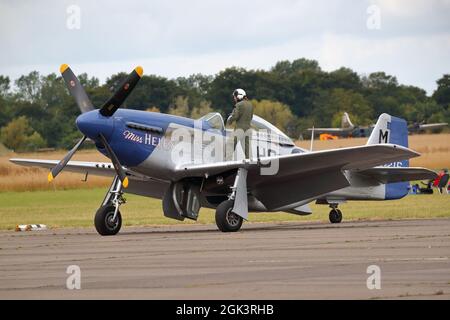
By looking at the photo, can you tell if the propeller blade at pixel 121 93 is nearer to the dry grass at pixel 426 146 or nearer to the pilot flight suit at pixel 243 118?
the pilot flight suit at pixel 243 118

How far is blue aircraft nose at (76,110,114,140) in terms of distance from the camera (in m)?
17.4

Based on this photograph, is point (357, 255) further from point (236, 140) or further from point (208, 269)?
point (236, 140)

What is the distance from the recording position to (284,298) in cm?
867

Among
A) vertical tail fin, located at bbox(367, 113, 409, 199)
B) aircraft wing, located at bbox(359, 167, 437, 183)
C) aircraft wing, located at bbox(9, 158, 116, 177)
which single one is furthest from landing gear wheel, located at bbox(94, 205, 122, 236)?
vertical tail fin, located at bbox(367, 113, 409, 199)

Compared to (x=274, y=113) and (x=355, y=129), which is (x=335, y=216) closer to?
(x=274, y=113)

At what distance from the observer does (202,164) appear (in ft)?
A: 61.5

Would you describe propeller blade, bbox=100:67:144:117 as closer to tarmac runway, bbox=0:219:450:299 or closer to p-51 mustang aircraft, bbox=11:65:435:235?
p-51 mustang aircraft, bbox=11:65:435:235

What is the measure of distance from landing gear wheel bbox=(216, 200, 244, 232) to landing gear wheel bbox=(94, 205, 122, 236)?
1766 mm

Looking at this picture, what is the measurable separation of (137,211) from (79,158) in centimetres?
2164

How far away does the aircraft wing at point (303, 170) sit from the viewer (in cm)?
1805

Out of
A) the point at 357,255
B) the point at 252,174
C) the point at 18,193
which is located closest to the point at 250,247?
the point at 357,255

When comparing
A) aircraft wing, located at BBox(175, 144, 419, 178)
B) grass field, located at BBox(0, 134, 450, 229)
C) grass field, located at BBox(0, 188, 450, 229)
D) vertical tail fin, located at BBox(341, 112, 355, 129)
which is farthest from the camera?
vertical tail fin, located at BBox(341, 112, 355, 129)

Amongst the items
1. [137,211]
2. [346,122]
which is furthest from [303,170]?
[346,122]
